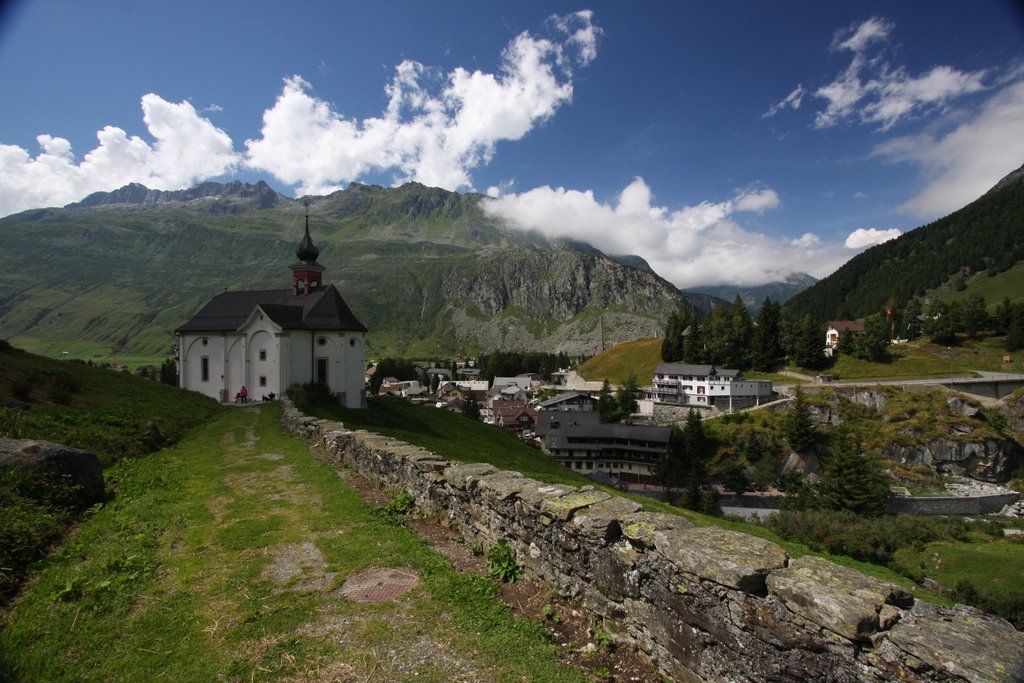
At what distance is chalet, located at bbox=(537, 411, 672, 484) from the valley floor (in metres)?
75.1

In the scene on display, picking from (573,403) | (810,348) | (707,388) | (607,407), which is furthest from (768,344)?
(573,403)

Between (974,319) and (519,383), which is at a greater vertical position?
(974,319)

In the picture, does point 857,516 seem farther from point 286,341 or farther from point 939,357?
point 939,357

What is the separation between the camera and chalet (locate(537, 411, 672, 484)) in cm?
8212

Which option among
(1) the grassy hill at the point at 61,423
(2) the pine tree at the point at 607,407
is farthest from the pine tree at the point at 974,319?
(1) the grassy hill at the point at 61,423

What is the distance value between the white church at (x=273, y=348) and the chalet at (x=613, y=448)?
48497 mm

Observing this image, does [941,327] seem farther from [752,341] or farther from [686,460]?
[686,460]

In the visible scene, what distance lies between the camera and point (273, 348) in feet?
133

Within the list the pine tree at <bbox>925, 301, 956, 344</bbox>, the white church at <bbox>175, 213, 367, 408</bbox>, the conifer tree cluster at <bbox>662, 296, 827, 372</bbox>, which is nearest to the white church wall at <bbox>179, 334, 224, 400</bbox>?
the white church at <bbox>175, 213, 367, 408</bbox>

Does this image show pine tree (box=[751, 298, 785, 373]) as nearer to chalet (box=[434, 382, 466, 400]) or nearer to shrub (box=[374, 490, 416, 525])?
chalet (box=[434, 382, 466, 400])

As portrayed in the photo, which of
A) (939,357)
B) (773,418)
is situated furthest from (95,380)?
(939,357)

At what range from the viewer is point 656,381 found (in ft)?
376

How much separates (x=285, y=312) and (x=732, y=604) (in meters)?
43.8

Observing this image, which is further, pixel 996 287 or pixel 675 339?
pixel 996 287
